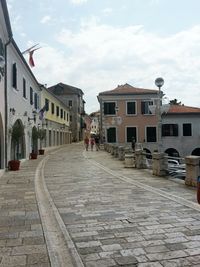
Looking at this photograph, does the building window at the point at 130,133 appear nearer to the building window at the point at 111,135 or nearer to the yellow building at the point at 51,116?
the building window at the point at 111,135

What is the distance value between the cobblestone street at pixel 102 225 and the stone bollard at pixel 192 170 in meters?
0.31

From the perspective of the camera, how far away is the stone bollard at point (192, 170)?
11805 mm

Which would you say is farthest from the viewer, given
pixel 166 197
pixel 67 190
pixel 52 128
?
pixel 52 128

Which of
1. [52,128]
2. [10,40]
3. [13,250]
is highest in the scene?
[10,40]

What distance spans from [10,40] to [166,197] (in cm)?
1127

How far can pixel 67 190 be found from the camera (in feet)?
37.4

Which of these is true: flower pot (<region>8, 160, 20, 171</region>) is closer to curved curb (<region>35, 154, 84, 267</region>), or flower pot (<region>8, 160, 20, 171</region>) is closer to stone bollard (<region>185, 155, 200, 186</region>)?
curved curb (<region>35, 154, 84, 267</region>)

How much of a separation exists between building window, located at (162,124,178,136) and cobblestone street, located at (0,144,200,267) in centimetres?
3481

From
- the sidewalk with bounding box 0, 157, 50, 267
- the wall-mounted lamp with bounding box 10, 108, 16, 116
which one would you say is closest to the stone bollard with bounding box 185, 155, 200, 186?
the sidewalk with bounding box 0, 157, 50, 267

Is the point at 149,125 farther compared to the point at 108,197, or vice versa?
the point at 149,125

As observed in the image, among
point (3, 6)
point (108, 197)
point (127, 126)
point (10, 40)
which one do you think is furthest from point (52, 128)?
point (108, 197)

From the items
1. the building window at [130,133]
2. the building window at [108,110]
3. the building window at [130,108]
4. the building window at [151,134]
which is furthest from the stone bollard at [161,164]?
the building window at [130,108]

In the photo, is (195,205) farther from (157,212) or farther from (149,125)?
(149,125)

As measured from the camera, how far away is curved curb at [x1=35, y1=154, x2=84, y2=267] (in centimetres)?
505
